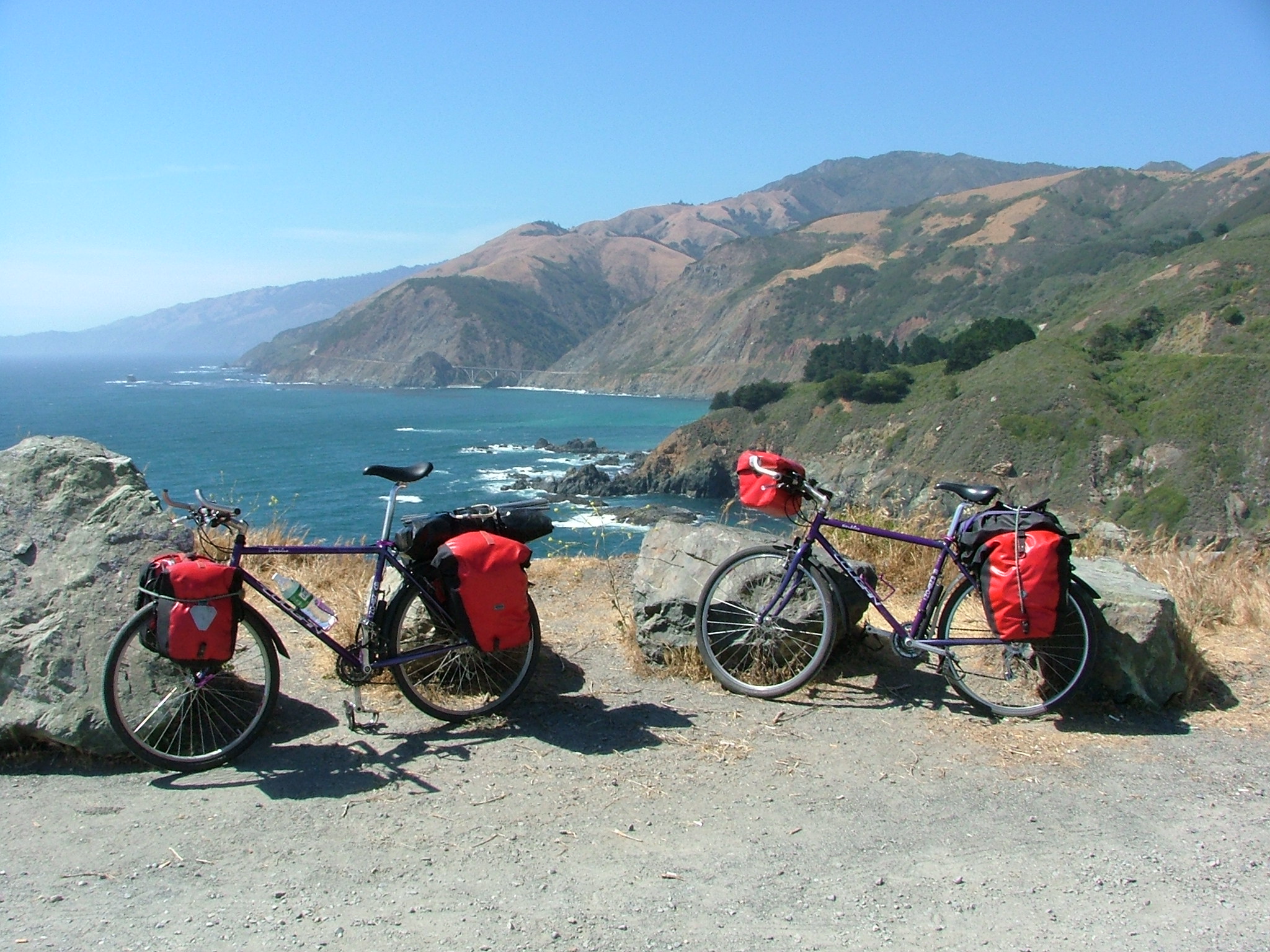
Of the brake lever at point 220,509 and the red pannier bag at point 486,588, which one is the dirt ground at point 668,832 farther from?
the brake lever at point 220,509

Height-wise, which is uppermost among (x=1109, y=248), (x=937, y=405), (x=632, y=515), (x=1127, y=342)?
(x=1109, y=248)

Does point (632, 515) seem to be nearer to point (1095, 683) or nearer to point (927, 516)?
point (927, 516)

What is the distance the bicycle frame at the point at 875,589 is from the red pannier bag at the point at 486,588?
1.39 meters

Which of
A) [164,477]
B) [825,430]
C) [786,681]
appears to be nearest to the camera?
[786,681]

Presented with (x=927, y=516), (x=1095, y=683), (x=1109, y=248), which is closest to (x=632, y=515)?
(x=927, y=516)

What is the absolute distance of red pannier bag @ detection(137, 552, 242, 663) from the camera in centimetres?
418

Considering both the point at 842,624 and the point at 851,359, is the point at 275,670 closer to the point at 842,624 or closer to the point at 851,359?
the point at 842,624

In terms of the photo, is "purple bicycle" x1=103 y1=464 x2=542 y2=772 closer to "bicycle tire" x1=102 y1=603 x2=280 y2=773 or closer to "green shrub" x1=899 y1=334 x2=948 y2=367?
"bicycle tire" x1=102 y1=603 x2=280 y2=773

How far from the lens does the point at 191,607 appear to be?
4207 mm

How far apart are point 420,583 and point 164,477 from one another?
68.6m

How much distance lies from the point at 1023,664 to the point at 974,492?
3.13 feet

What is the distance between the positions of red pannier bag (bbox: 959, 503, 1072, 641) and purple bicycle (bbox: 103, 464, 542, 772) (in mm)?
2284

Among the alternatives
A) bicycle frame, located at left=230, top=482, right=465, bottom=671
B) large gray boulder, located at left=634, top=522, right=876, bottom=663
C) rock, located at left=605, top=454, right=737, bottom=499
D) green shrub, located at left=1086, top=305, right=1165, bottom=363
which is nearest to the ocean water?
A: rock, located at left=605, top=454, right=737, bottom=499

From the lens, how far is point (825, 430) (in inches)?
3408
